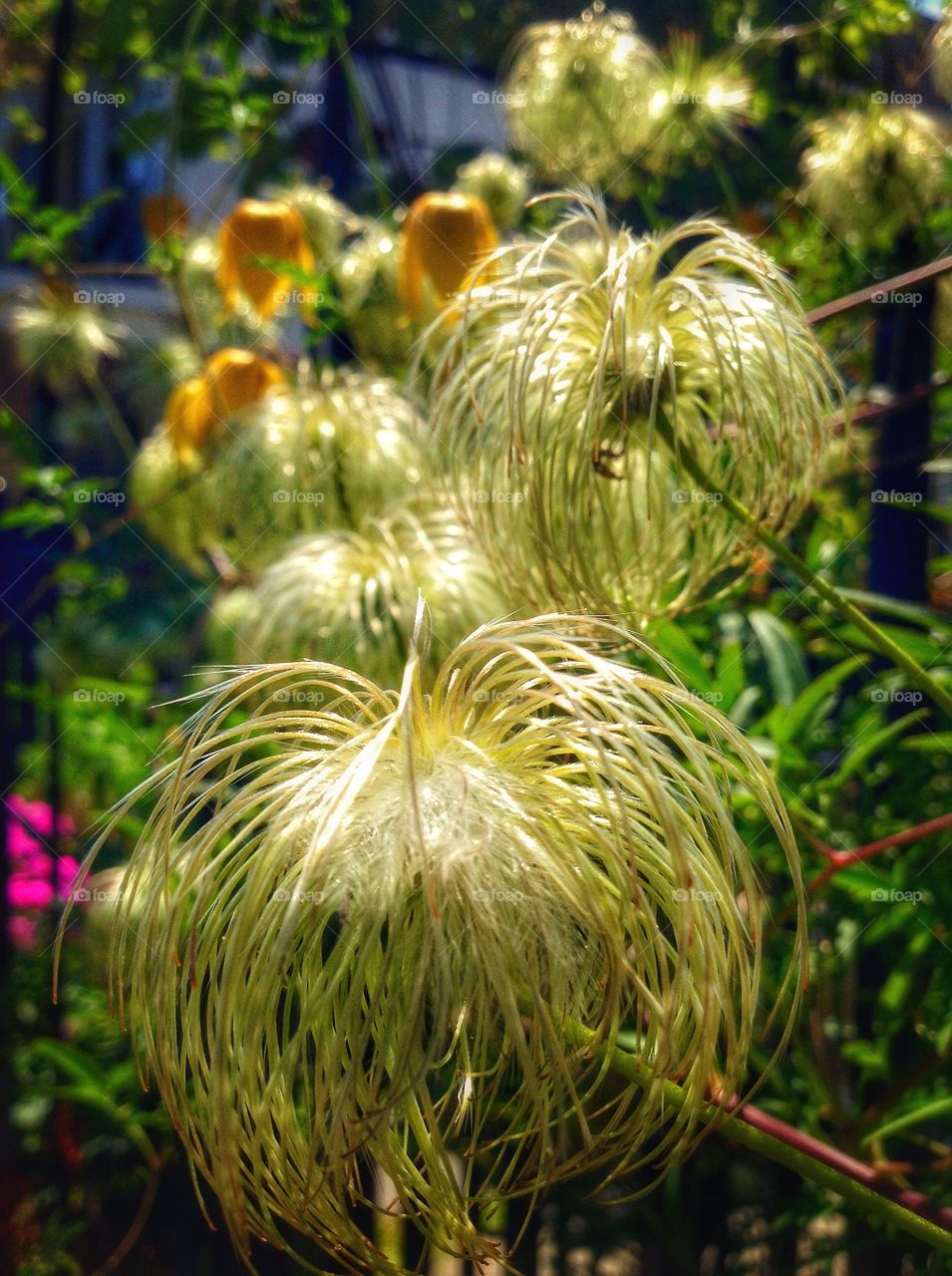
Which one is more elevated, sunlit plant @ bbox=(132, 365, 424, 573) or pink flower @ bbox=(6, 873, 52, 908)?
sunlit plant @ bbox=(132, 365, 424, 573)

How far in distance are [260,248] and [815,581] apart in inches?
32.2

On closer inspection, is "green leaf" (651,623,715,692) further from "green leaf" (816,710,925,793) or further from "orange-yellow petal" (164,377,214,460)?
"orange-yellow petal" (164,377,214,460)

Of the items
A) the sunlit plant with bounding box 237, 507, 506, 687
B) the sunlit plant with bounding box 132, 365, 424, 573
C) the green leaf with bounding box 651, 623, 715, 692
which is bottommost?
the green leaf with bounding box 651, 623, 715, 692

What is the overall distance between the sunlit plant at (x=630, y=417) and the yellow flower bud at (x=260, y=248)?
0.56m

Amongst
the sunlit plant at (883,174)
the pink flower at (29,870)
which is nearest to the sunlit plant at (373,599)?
the sunlit plant at (883,174)

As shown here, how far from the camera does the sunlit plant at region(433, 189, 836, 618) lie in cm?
63

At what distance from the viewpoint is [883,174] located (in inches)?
44.8

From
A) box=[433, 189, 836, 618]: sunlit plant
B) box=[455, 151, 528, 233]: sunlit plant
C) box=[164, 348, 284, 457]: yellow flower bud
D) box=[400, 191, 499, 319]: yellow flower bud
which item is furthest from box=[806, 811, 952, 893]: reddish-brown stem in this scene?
box=[455, 151, 528, 233]: sunlit plant

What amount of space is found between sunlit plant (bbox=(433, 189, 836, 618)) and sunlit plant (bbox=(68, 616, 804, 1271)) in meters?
0.18

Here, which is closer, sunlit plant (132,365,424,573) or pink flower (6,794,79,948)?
sunlit plant (132,365,424,573)

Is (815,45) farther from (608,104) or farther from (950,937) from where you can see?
(950,937)

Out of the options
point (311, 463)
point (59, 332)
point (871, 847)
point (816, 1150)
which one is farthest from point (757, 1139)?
point (59, 332)

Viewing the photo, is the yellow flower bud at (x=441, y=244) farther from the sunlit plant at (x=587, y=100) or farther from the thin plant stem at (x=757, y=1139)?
the thin plant stem at (x=757, y=1139)

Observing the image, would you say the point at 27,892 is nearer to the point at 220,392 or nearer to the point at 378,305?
the point at 220,392
